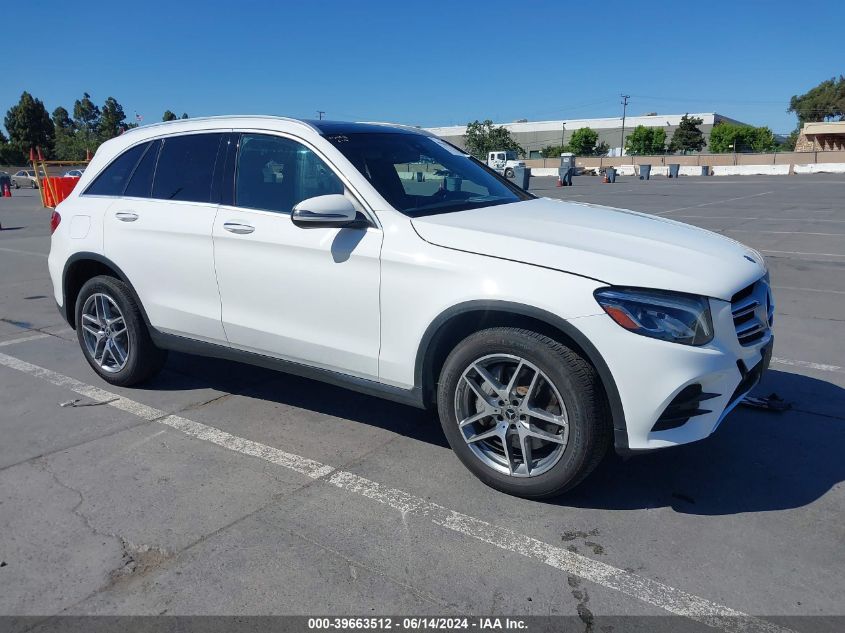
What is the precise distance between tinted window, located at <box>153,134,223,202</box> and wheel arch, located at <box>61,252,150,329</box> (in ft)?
2.05

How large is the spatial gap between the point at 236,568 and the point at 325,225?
1.68 m

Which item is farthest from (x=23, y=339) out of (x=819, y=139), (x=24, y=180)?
(x=819, y=139)

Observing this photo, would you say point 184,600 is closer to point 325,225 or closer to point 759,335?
point 325,225

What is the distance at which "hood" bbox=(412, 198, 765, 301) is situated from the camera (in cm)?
293

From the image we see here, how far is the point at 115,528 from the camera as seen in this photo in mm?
3102

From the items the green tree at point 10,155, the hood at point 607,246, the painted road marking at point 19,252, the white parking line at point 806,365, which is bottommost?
the white parking line at point 806,365

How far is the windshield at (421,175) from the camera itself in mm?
3756

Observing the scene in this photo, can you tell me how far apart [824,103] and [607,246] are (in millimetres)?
130604

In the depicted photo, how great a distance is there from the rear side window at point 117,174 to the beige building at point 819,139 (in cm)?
9561

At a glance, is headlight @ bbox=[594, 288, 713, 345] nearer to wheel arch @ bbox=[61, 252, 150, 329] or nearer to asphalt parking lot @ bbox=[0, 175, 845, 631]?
asphalt parking lot @ bbox=[0, 175, 845, 631]

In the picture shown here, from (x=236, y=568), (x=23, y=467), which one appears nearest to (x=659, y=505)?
(x=236, y=568)

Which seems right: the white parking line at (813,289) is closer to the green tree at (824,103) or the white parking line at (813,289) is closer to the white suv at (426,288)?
the white suv at (426,288)

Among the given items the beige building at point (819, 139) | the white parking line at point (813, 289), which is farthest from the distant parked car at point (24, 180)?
the beige building at point (819, 139)

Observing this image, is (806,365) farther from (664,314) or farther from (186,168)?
(186,168)
